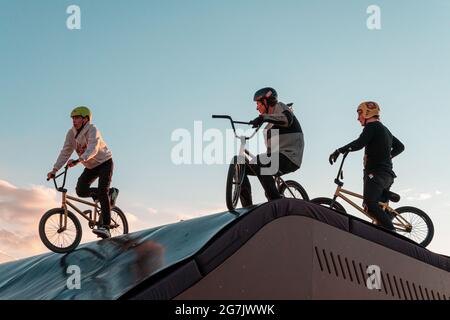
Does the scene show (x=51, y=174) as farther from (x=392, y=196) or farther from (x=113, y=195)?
(x=392, y=196)

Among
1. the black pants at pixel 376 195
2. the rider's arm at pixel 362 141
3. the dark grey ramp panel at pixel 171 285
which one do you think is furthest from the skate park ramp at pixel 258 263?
the rider's arm at pixel 362 141

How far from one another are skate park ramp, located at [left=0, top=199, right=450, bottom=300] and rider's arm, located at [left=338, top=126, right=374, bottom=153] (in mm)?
2118

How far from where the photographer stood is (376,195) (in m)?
9.53

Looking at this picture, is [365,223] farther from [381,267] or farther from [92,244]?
[92,244]

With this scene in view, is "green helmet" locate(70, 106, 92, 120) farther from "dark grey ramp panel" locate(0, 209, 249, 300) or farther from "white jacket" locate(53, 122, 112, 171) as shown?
"dark grey ramp panel" locate(0, 209, 249, 300)

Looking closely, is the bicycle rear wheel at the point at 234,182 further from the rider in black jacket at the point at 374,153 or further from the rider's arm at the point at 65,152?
the rider's arm at the point at 65,152

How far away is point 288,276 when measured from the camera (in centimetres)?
646

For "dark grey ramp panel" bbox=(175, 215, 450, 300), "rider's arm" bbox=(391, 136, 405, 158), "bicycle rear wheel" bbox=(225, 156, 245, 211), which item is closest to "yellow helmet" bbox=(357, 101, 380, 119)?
"rider's arm" bbox=(391, 136, 405, 158)

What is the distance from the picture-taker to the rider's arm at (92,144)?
9445 millimetres

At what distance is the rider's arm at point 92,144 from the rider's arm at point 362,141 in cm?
418

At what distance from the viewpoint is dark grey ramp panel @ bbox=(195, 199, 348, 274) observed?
19.2ft
